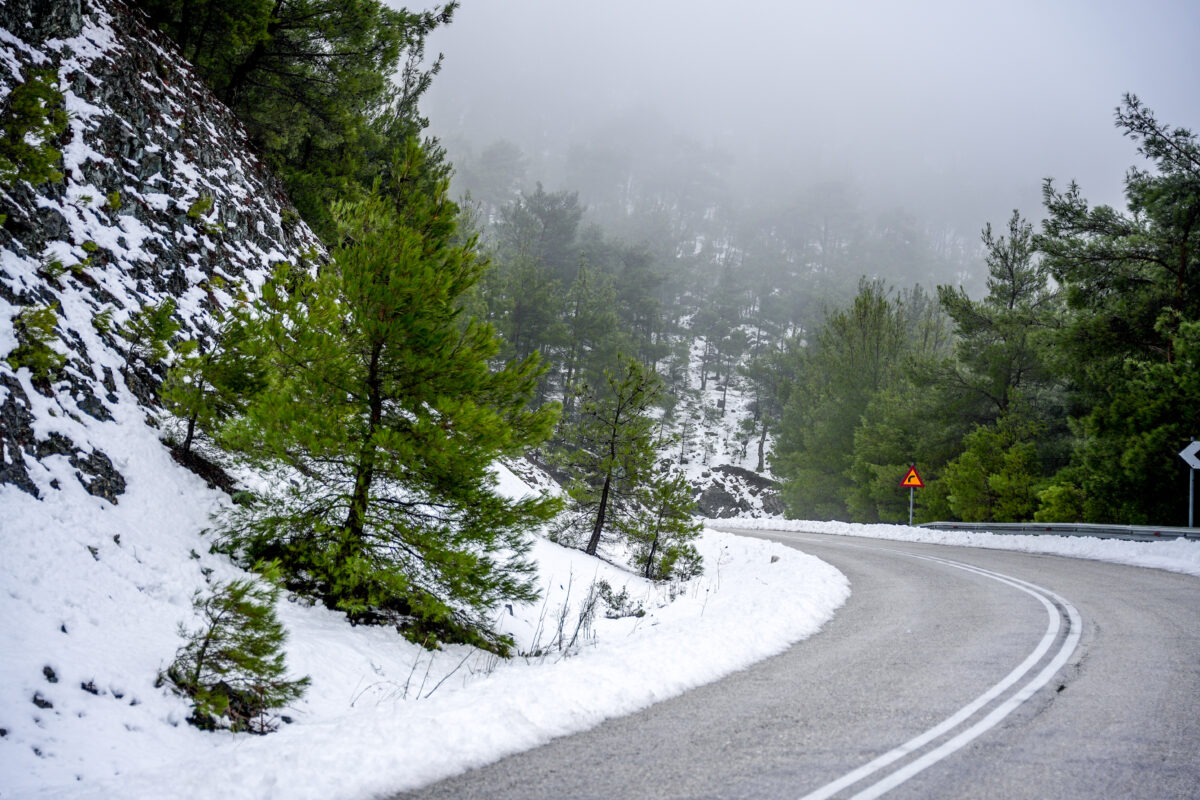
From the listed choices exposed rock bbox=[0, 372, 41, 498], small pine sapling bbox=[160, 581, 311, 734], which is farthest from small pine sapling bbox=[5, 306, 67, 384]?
small pine sapling bbox=[160, 581, 311, 734]

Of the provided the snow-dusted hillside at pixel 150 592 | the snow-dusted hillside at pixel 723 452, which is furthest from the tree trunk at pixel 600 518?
the snow-dusted hillside at pixel 723 452

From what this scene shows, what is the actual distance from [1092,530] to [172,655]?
19784 millimetres

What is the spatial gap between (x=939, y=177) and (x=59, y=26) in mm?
223154

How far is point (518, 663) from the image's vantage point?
6746mm

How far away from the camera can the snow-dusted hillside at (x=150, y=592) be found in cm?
364

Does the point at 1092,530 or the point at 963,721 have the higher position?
the point at 1092,530

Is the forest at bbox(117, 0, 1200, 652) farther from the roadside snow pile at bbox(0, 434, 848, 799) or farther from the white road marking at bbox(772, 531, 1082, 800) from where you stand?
the white road marking at bbox(772, 531, 1082, 800)

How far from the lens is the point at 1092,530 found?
15.5m

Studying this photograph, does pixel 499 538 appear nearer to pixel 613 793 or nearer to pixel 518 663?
pixel 518 663

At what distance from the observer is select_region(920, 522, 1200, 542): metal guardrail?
1365 cm

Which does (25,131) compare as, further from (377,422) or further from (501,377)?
(501,377)

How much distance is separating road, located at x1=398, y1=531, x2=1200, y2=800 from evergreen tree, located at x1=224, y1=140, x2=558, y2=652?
2.78 metres

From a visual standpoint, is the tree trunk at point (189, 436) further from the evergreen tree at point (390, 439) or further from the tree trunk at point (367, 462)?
the tree trunk at point (367, 462)

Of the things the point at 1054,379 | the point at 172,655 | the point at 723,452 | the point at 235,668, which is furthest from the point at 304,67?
the point at 723,452
